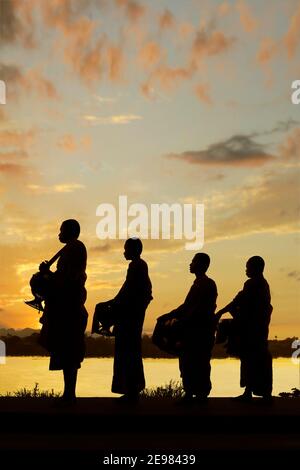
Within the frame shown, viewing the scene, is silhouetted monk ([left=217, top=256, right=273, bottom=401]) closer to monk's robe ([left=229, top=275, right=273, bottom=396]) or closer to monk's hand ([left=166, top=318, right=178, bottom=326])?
monk's robe ([left=229, top=275, right=273, bottom=396])

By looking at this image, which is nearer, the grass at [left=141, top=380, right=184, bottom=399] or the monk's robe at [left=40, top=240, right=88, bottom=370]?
the monk's robe at [left=40, top=240, right=88, bottom=370]

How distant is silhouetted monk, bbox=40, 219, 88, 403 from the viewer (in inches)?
535

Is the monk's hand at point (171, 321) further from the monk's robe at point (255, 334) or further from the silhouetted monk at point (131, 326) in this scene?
the monk's robe at point (255, 334)

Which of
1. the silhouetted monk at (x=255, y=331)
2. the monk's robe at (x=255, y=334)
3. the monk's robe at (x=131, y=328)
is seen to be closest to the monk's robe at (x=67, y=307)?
the monk's robe at (x=131, y=328)

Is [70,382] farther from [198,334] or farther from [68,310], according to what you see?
[198,334]

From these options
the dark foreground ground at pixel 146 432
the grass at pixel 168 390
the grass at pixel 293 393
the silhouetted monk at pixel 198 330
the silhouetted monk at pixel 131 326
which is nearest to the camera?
Answer: the dark foreground ground at pixel 146 432

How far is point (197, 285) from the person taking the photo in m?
14.3

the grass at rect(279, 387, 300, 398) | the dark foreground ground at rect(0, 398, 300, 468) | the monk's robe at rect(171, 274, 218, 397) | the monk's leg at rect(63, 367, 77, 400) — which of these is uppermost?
the monk's robe at rect(171, 274, 218, 397)

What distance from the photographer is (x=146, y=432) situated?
475 inches

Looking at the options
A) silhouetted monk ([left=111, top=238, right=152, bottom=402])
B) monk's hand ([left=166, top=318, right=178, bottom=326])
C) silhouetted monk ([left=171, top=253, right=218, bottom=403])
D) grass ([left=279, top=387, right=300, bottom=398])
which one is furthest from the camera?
grass ([left=279, top=387, right=300, bottom=398])

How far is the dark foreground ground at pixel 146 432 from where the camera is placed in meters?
10.6

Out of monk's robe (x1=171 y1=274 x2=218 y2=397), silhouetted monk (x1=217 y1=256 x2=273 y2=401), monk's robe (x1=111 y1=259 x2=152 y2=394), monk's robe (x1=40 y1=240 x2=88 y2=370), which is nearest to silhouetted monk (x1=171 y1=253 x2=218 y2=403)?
monk's robe (x1=171 y1=274 x2=218 y2=397)

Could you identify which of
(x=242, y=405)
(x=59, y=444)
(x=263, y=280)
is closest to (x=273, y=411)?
(x=242, y=405)
